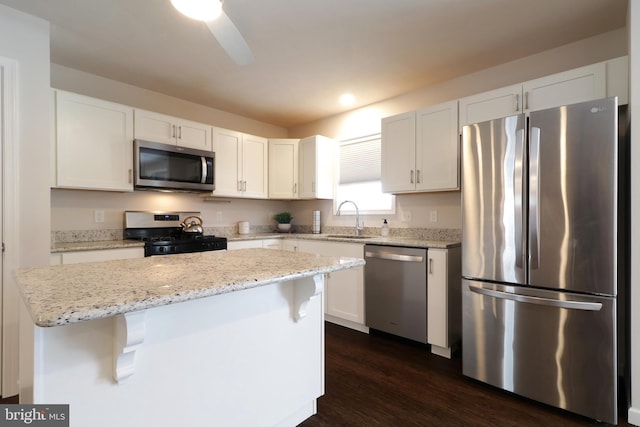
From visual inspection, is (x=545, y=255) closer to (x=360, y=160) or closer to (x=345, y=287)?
(x=345, y=287)

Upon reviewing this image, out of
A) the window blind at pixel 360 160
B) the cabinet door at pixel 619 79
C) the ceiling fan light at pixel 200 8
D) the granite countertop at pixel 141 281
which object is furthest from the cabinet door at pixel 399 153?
the ceiling fan light at pixel 200 8

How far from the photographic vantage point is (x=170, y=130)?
3127 mm

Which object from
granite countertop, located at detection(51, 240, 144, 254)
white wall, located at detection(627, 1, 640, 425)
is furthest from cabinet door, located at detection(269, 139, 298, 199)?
white wall, located at detection(627, 1, 640, 425)

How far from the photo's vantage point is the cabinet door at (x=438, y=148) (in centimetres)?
270

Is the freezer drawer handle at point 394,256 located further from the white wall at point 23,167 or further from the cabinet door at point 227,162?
the white wall at point 23,167

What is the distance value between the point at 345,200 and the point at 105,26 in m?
2.79

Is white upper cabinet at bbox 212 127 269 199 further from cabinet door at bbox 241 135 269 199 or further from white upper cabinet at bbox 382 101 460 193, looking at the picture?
white upper cabinet at bbox 382 101 460 193

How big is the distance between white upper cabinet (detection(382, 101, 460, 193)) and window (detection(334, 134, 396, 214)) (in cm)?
45

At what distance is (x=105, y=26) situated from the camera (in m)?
2.20

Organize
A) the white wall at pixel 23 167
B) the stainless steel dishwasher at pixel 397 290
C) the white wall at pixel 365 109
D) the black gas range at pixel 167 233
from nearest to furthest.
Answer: the white wall at pixel 23 167 < the white wall at pixel 365 109 < the stainless steel dishwasher at pixel 397 290 < the black gas range at pixel 167 233

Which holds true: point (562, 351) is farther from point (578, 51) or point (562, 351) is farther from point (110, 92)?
point (110, 92)

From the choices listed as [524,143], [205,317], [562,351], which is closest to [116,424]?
[205,317]

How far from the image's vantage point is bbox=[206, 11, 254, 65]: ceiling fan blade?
1405 millimetres

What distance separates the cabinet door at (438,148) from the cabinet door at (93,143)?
2.71 m
